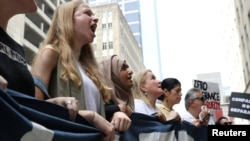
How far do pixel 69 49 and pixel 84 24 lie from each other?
305 mm

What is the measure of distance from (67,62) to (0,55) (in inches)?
24.5

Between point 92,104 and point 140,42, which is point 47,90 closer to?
point 92,104

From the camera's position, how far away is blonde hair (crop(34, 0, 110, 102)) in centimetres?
208

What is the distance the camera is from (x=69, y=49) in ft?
7.20

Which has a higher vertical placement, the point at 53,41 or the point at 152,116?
the point at 53,41

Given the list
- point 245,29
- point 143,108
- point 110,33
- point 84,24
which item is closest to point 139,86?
point 143,108

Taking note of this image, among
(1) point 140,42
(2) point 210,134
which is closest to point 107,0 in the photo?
(1) point 140,42

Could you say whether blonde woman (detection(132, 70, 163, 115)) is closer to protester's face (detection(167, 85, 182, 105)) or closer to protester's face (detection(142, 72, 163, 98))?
protester's face (detection(142, 72, 163, 98))

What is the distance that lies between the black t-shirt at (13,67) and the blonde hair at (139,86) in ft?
7.67

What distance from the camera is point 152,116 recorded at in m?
3.37

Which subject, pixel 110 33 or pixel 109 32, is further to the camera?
pixel 109 32

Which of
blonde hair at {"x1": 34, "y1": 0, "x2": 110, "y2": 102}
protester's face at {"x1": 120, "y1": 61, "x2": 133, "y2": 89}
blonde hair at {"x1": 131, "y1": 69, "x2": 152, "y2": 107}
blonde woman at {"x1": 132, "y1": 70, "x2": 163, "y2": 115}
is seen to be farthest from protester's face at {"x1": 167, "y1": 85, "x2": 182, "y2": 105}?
blonde hair at {"x1": 34, "y1": 0, "x2": 110, "y2": 102}

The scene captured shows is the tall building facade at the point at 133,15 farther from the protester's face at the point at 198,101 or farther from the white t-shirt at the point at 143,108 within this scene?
the white t-shirt at the point at 143,108

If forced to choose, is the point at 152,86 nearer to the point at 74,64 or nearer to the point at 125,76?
the point at 125,76
